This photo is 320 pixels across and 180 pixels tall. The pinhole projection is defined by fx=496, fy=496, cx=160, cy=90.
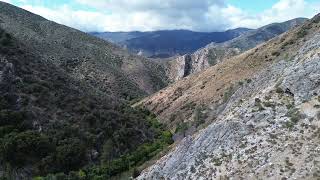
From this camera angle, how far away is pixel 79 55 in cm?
16275

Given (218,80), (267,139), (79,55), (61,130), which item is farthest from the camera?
(79,55)

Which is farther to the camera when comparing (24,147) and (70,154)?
(70,154)

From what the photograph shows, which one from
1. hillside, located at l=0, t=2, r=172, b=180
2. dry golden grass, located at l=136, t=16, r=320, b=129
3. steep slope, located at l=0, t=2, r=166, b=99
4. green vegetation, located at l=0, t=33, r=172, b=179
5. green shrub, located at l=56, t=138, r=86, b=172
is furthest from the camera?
steep slope, located at l=0, t=2, r=166, b=99

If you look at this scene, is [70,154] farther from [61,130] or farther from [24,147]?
[24,147]

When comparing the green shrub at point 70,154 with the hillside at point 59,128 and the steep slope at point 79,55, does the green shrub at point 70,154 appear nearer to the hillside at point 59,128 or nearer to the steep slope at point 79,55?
the hillside at point 59,128

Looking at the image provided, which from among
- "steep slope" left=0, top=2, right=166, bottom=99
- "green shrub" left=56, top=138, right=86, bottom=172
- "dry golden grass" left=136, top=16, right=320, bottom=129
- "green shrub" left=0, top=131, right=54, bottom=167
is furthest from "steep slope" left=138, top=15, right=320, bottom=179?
"steep slope" left=0, top=2, right=166, bottom=99

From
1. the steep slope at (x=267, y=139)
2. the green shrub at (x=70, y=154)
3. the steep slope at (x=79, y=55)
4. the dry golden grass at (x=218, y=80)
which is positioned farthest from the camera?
the steep slope at (x=79, y=55)

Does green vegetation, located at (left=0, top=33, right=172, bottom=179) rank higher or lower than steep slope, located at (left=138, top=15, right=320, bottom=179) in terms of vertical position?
lower

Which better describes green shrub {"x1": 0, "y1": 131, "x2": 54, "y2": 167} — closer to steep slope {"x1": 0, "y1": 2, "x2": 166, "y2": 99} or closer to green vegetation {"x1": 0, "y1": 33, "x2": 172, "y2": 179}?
green vegetation {"x1": 0, "y1": 33, "x2": 172, "y2": 179}

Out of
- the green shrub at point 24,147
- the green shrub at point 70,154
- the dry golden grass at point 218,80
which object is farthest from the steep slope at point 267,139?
the dry golden grass at point 218,80

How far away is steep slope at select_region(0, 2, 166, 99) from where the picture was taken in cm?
14588

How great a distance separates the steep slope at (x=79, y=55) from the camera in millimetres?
145875

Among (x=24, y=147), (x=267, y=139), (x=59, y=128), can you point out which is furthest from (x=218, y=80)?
(x=267, y=139)

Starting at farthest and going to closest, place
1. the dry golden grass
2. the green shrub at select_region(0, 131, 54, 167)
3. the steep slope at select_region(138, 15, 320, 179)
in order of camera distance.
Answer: the dry golden grass, the green shrub at select_region(0, 131, 54, 167), the steep slope at select_region(138, 15, 320, 179)
